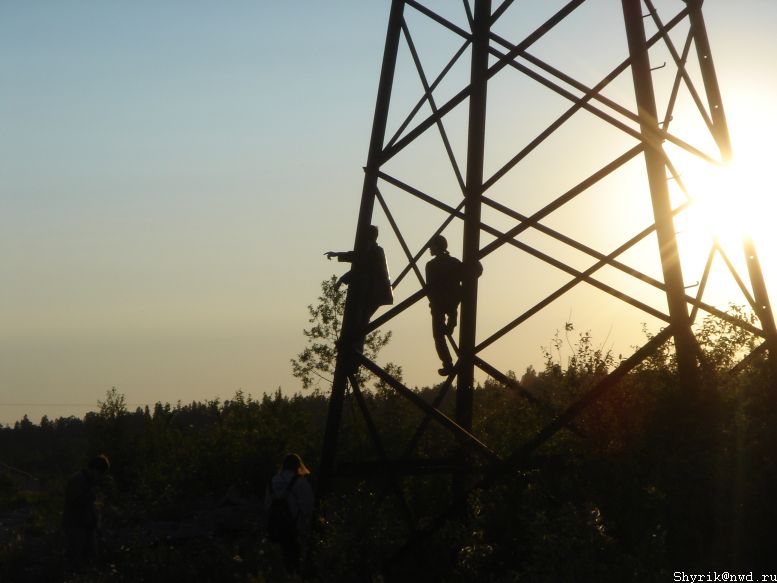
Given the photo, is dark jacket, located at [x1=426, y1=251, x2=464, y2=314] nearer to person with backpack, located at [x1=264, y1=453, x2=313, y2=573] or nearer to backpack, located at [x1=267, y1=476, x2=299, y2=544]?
person with backpack, located at [x1=264, y1=453, x2=313, y2=573]

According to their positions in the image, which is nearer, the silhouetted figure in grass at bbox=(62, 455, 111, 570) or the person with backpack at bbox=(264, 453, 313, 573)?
Result: the person with backpack at bbox=(264, 453, 313, 573)

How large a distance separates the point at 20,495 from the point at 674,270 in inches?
938

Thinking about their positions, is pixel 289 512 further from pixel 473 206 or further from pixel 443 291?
pixel 473 206

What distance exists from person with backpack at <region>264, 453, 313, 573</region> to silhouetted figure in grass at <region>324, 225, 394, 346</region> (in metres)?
1.94

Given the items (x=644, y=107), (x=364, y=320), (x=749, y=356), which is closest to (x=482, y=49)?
(x=644, y=107)

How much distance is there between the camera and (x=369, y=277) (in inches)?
508

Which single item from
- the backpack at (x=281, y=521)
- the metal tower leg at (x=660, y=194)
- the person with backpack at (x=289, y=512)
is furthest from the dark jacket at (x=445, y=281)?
the backpack at (x=281, y=521)

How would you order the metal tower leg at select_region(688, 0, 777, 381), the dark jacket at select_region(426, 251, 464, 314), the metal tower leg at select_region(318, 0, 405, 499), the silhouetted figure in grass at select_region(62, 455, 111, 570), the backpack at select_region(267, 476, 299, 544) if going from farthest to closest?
the silhouetted figure in grass at select_region(62, 455, 111, 570) < the backpack at select_region(267, 476, 299, 544) < the metal tower leg at select_region(318, 0, 405, 499) < the dark jacket at select_region(426, 251, 464, 314) < the metal tower leg at select_region(688, 0, 777, 381)

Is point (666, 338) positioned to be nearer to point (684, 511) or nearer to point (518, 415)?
point (684, 511)

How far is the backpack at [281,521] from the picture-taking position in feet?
43.2

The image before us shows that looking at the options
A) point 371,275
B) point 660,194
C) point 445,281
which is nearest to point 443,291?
point 445,281

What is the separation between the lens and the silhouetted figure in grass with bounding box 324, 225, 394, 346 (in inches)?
504

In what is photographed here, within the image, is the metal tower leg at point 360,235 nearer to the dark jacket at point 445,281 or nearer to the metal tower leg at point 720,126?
the dark jacket at point 445,281

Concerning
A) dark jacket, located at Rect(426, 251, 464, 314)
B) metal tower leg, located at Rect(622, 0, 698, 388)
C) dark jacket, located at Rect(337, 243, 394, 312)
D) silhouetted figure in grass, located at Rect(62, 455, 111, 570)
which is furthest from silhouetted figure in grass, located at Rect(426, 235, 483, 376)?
silhouetted figure in grass, located at Rect(62, 455, 111, 570)
